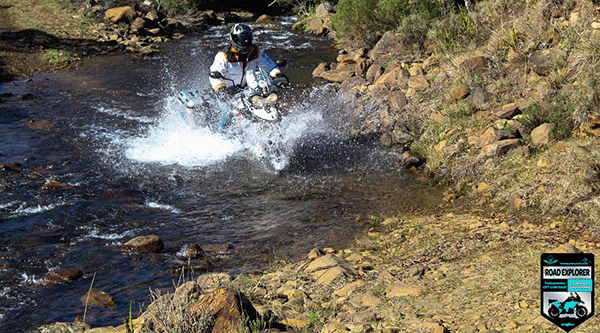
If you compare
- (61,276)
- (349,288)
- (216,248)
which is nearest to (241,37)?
(216,248)

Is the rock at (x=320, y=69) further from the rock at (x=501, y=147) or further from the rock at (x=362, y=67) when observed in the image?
the rock at (x=501, y=147)

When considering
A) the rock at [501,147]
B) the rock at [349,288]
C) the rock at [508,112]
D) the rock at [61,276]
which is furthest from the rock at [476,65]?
the rock at [61,276]

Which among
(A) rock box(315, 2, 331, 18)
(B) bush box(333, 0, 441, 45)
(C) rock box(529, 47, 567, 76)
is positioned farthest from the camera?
(A) rock box(315, 2, 331, 18)

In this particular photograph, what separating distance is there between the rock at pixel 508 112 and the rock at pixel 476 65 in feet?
5.63

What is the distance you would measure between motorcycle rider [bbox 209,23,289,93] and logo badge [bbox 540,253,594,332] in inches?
322

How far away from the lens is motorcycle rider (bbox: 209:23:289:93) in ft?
38.6

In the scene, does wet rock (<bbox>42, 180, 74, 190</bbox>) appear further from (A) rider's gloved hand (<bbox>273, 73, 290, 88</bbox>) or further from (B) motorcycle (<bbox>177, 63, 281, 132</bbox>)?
(A) rider's gloved hand (<bbox>273, 73, 290, 88</bbox>)

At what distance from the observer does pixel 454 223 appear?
797 centimetres

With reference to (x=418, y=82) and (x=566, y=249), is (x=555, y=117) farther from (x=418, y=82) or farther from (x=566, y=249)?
(x=418, y=82)

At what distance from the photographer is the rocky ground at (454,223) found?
5.27 meters

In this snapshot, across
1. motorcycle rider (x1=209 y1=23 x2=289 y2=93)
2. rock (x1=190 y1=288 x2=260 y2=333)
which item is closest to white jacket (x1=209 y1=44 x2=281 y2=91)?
motorcycle rider (x1=209 y1=23 x2=289 y2=93)

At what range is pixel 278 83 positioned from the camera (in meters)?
11.8

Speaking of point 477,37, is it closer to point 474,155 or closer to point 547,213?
point 474,155

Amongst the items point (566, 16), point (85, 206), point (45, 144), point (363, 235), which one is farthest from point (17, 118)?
point (566, 16)
